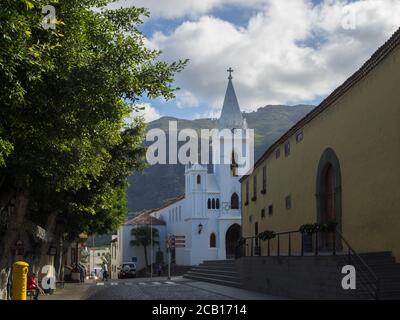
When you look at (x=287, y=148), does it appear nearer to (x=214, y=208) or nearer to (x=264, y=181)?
(x=264, y=181)

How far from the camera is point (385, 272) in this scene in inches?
576

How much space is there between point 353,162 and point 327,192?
133 inches

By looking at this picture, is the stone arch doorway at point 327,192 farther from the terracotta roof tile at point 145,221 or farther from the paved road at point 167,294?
the terracotta roof tile at point 145,221

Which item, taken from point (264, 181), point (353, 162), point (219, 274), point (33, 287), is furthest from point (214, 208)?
point (353, 162)

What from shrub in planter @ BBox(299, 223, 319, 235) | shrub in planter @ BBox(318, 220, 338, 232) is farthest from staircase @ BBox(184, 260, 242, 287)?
shrub in planter @ BBox(318, 220, 338, 232)

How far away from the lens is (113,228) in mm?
38031

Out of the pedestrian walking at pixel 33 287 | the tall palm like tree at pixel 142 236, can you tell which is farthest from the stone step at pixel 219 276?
the tall palm like tree at pixel 142 236

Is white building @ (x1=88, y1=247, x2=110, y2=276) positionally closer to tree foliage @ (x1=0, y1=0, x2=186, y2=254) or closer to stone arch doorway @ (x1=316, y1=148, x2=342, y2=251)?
stone arch doorway @ (x1=316, y1=148, x2=342, y2=251)

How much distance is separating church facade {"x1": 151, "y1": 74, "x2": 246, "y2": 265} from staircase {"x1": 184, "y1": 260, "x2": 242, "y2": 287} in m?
30.7

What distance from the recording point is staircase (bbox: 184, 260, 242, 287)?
2831cm

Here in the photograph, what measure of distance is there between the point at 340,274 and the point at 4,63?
33.4ft

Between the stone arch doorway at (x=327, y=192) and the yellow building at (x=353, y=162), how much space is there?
35 millimetres

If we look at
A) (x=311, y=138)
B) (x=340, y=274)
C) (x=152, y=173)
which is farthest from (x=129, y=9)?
(x=152, y=173)

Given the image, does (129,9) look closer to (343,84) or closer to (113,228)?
(343,84)
